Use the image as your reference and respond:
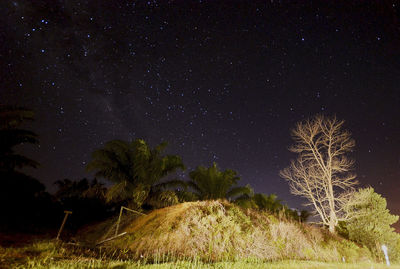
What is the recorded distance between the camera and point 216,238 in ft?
19.3

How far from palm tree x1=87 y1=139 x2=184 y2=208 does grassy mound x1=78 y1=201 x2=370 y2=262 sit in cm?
404

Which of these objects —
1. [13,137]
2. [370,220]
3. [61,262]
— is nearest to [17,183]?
[13,137]

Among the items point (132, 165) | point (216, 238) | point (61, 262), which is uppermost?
point (132, 165)

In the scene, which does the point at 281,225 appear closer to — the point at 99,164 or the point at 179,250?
the point at 179,250

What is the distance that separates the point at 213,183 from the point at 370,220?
944 cm

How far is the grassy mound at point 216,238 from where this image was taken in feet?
18.2

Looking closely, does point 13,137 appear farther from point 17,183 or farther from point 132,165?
point 132,165

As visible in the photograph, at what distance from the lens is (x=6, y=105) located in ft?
32.6

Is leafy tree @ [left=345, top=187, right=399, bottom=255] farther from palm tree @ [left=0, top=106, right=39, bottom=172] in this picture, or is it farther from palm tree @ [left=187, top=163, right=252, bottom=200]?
palm tree @ [left=0, top=106, right=39, bottom=172]

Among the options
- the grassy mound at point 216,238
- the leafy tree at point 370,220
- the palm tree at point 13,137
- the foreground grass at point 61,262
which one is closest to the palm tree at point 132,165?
the palm tree at point 13,137

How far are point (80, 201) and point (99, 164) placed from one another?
539cm

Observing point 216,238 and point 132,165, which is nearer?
point 216,238

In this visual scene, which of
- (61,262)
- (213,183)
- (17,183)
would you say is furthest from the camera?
(213,183)

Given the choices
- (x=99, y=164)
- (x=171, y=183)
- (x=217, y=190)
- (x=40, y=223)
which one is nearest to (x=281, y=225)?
(x=171, y=183)
